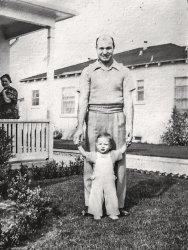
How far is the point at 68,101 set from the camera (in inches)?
908

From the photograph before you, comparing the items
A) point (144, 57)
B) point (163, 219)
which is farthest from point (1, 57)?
point (144, 57)

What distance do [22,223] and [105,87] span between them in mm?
2041

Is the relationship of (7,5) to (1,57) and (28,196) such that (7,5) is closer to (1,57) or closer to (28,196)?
(1,57)

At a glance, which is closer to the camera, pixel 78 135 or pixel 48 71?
pixel 78 135

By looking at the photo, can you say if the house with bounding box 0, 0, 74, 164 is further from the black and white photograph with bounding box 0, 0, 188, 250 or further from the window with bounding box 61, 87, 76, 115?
the window with bounding box 61, 87, 76, 115

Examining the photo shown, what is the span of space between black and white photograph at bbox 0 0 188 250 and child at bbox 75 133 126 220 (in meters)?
0.01

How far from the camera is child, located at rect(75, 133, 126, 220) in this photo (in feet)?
16.3

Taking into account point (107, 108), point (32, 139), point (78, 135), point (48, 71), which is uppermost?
point (48, 71)

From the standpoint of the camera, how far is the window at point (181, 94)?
1827cm

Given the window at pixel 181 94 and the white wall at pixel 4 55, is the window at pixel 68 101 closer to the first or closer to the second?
the window at pixel 181 94

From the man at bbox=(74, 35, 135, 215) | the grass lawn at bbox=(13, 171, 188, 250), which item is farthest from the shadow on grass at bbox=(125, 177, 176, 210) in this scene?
the man at bbox=(74, 35, 135, 215)

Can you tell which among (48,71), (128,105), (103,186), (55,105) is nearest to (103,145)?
(103,186)

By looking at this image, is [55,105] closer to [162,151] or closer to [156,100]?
[156,100]

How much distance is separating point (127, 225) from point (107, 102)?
5.20 ft
